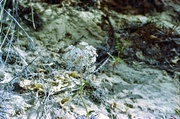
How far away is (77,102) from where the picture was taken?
1.33m

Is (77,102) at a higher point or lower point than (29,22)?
lower

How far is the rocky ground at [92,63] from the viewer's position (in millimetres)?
1310

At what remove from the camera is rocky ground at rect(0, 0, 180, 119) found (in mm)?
1310

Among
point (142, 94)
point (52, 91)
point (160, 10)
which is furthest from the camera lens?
point (160, 10)

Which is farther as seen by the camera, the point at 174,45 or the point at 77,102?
the point at 174,45

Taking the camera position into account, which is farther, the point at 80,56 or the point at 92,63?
the point at 92,63

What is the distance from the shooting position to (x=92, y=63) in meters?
1.49

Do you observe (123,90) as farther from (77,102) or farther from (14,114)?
(14,114)

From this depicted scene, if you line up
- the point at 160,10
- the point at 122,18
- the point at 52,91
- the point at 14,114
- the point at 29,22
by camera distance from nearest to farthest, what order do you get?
the point at 14,114, the point at 52,91, the point at 29,22, the point at 122,18, the point at 160,10

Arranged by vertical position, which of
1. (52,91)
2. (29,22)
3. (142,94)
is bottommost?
(142,94)

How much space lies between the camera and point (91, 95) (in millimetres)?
1400

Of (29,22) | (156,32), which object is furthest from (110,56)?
(29,22)

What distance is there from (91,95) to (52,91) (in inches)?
7.5

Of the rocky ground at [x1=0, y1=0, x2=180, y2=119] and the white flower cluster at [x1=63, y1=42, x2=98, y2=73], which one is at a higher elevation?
the white flower cluster at [x1=63, y1=42, x2=98, y2=73]
